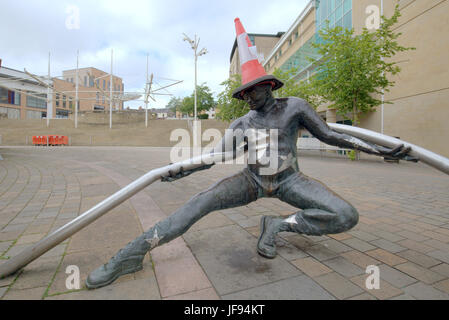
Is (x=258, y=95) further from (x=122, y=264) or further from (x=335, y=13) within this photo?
(x=335, y=13)

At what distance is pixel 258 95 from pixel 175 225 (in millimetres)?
1265

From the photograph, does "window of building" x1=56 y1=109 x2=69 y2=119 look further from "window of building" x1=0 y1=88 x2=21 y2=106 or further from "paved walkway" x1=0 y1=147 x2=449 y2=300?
"paved walkway" x1=0 y1=147 x2=449 y2=300

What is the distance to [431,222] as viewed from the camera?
3.23 meters

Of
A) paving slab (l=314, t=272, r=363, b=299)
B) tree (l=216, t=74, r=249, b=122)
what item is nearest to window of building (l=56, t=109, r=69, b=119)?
tree (l=216, t=74, r=249, b=122)

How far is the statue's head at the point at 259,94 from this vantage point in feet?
7.02

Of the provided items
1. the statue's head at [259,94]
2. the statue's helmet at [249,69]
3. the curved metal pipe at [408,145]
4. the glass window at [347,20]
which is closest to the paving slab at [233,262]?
the curved metal pipe at [408,145]

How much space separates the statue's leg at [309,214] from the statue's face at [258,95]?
0.71 metres

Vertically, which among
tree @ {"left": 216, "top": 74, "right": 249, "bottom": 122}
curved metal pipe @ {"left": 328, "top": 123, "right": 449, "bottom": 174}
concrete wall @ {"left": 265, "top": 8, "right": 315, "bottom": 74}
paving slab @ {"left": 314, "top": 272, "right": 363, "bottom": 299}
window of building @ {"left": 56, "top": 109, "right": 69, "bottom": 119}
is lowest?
paving slab @ {"left": 314, "top": 272, "right": 363, "bottom": 299}

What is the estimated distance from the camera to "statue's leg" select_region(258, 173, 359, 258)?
1907mm

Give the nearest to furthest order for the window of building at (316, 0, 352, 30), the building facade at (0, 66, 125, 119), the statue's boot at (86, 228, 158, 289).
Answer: the statue's boot at (86, 228, 158, 289)
the window of building at (316, 0, 352, 30)
the building facade at (0, 66, 125, 119)

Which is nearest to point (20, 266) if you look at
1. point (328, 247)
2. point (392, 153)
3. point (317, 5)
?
point (328, 247)

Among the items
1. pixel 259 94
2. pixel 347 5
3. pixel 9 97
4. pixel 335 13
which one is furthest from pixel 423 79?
pixel 9 97

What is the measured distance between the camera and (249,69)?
7.04 feet

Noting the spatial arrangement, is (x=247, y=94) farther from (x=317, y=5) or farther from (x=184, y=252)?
(x=317, y=5)
